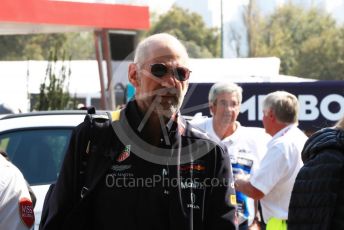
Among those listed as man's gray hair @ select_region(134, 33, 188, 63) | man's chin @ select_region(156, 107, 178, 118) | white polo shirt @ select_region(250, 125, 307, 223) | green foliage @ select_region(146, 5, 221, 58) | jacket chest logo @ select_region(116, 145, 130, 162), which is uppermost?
green foliage @ select_region(146, 5, 221, 58)

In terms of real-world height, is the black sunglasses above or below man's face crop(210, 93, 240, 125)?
above

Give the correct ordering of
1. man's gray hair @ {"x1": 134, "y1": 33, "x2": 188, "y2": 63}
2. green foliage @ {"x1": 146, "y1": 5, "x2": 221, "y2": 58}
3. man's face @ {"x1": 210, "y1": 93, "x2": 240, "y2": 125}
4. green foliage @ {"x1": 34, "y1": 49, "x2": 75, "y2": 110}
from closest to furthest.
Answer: man's gray hair @ {"x1": 134, "y1": 33, "x2": 188, "y2": 63}
man's face @ {"x1": 210, "y1": 93, "x2": 240, "y2": 125}
green foliage @ {"x1": 34, "y1": 49, "x2": 75, "y2": 110}
green foliage @ {"x1": 146, "y1": 5, "x2": 221, "y2": 58}

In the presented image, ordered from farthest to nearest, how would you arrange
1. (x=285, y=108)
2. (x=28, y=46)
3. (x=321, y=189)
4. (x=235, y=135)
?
(x=28, y=46), (x=235, y=135), (x=285, y=108), (x=321, y=189)

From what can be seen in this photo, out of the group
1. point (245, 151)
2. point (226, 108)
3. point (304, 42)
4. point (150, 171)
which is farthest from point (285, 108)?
point (304, 42)

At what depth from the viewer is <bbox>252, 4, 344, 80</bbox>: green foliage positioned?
5891 centimetres

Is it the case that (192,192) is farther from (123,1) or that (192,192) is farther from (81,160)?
(123,1)

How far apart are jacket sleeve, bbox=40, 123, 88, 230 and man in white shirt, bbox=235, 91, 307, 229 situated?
2.99 meters

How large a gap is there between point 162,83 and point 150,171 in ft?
1.25

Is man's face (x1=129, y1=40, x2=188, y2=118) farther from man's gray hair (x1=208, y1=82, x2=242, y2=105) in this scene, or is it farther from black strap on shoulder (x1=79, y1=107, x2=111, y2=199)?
man's gray hair (x1=208, y1=82, x2=242, y2=105)

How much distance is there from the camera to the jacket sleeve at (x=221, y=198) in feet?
11.8

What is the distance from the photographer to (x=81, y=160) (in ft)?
11.7

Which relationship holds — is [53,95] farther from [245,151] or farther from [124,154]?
[124,154]

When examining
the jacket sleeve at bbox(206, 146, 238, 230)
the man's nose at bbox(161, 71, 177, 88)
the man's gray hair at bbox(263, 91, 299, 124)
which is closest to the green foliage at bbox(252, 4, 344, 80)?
the man's gray hair at bbox(263, 91, 299, 124)

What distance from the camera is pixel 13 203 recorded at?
399 centimetres
